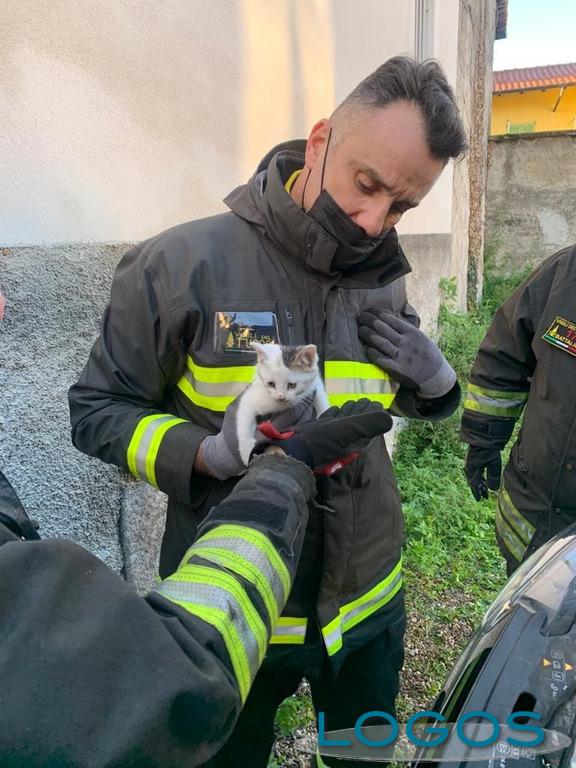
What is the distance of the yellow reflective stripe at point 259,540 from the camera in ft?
3.13

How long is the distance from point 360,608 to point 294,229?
1074 mm

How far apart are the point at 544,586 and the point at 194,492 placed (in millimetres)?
843

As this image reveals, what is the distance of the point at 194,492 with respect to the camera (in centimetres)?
147

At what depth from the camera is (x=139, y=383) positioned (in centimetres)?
148

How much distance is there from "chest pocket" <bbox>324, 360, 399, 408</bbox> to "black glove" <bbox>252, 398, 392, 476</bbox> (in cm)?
16

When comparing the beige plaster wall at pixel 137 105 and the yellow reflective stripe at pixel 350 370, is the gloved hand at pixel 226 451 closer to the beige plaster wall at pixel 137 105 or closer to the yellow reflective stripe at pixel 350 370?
the yellow reflective stripe at pixel 350 370

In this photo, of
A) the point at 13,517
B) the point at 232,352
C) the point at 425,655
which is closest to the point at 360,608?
the point at 232,352

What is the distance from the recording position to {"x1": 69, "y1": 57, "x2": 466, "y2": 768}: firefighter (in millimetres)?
1408

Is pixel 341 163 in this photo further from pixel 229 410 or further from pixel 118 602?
pixel 118 602

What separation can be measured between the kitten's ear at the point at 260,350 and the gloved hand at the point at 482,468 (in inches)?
56.0

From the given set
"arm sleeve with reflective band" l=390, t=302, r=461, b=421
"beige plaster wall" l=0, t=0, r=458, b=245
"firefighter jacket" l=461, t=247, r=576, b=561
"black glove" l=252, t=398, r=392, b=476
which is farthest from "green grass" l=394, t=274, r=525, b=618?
"beige plaster wall" l=0, t=0, r=458, b=245

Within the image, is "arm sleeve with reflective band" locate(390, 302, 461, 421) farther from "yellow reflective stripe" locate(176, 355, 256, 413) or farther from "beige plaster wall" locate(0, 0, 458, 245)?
"beige plaster wall" locate(0, 0, 458, 245)

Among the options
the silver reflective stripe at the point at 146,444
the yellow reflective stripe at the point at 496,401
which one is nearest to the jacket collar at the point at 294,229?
the silver reflective stripe at the point at 146,444

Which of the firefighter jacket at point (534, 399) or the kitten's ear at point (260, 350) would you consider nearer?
the kitten's ear at point (260, 350)
